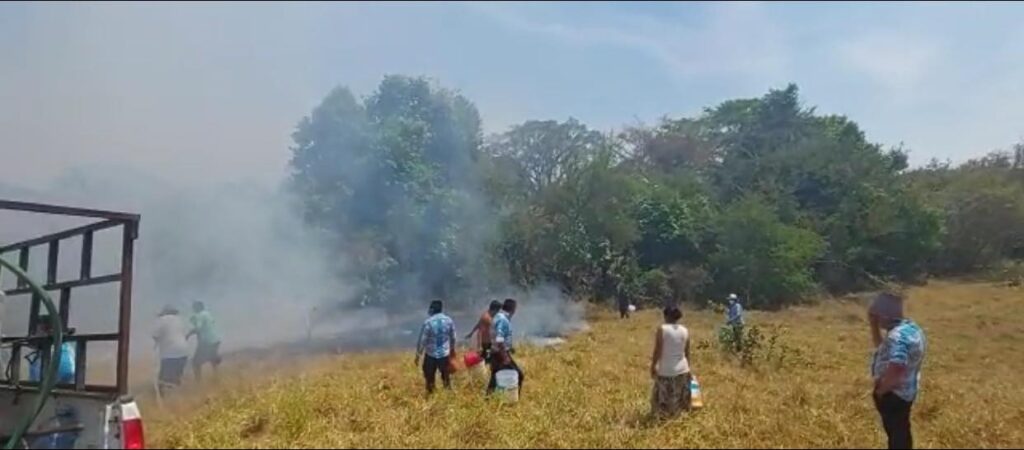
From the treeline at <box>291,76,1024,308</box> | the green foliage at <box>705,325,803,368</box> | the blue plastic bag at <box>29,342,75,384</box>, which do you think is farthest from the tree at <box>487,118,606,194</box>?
the blue plastic bag at <box>29,342,75,384</box>

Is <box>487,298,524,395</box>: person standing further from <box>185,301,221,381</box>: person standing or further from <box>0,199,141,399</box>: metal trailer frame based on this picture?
<box>0,199,141,399</box>: metal trailer frame

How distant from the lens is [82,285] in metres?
5.99

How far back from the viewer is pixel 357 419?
7660mm

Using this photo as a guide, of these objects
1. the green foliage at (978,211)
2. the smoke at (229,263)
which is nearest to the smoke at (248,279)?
the smoke at (229,263)

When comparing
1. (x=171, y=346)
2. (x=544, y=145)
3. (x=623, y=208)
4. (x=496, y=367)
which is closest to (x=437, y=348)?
(x=496, y=367)

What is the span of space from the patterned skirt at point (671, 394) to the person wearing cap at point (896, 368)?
185 cm

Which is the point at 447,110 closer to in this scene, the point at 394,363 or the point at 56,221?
the point at 394,363

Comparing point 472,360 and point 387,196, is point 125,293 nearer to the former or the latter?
point 472,360

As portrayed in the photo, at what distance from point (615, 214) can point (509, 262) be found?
4523 millimetres

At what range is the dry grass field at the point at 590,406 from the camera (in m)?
6.95

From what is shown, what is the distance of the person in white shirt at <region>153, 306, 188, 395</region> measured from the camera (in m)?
10.0

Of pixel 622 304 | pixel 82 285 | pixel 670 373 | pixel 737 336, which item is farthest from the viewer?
pixel 622 304

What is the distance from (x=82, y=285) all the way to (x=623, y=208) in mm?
25436

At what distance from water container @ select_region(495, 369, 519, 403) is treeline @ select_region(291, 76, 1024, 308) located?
9.37 m
